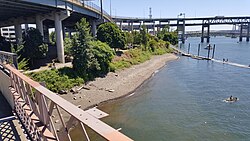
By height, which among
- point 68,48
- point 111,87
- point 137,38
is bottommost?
point 111,87

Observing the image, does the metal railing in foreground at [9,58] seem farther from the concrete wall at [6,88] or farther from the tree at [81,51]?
the tree at [81,51]

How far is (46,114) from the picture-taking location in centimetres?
443

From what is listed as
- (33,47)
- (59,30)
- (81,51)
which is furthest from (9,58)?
(59,30)

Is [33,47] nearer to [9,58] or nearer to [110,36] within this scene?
[110,36]

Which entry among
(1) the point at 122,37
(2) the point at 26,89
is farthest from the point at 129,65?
(2) the point at 26,89

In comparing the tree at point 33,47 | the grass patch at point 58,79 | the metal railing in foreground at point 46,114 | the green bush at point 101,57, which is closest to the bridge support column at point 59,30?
the tree at point 33,47

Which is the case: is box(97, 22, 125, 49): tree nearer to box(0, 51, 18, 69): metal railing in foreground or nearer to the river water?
the river water

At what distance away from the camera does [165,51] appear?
67.4 meters

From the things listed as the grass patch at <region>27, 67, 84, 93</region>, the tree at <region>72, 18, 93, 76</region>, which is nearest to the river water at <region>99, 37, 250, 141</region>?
the grass patch at <region>27, 67, 84, 93</region>

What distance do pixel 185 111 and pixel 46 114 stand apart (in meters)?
18.6

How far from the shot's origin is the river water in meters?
16.9

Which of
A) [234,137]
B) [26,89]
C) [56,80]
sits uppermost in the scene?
[26,89]

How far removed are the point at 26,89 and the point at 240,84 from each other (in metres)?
31.3

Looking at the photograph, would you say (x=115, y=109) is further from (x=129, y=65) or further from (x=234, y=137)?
(x=129, y=65)
